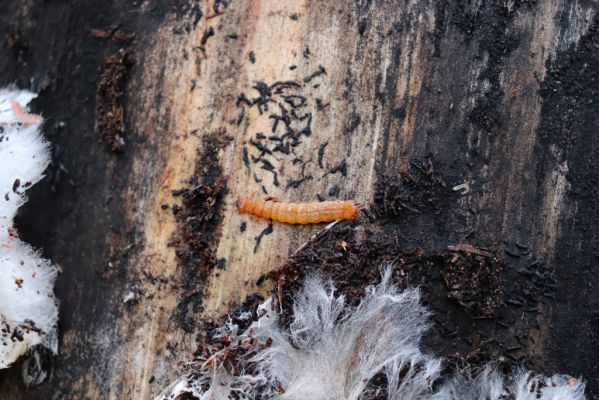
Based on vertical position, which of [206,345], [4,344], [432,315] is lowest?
[4,344]

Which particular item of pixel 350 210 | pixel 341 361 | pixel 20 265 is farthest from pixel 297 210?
pixel 20 265

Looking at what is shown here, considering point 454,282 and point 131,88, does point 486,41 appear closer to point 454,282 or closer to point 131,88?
point 454,282

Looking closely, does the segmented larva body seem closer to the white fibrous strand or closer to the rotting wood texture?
the rotting wood texture

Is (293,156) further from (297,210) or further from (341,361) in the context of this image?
(341,361)

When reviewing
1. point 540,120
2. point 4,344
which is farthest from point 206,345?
point 540,120

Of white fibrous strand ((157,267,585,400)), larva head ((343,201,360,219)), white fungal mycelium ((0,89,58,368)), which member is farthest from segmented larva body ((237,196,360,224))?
white fungal mycelium ((0,89,58,368))

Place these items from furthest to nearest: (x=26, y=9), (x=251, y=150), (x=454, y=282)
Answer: (x=26, y=9) → (x=251, y=150) → (x=454, y=282)
